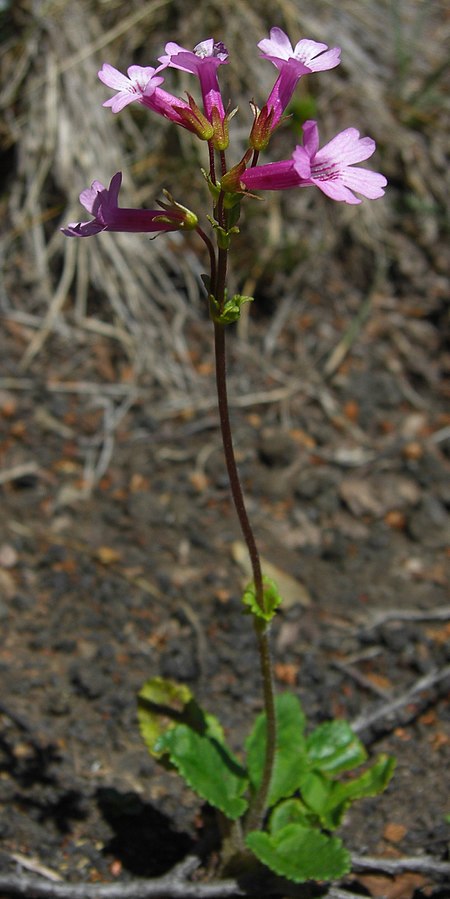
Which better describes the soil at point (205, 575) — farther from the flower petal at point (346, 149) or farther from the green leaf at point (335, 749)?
the flower petal at point (346, 149)

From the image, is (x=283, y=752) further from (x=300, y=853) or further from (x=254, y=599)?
(x=254, y=599)

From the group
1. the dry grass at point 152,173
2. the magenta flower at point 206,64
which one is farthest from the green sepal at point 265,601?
the dry grass at point 152,173

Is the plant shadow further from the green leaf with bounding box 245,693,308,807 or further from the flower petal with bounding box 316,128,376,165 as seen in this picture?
the flower petal with bounding box 316,128,376,165

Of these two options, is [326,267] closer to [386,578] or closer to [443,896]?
[386,578]

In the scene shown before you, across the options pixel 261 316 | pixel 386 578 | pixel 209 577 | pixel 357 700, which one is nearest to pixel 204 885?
pixel 357 700

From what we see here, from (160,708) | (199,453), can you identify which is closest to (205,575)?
(199,453)

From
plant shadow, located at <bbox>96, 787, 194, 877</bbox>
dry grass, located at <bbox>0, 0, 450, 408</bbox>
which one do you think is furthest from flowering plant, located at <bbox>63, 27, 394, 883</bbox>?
dry grass, located at <bbox>0, 0, 450, 408</bbox>
